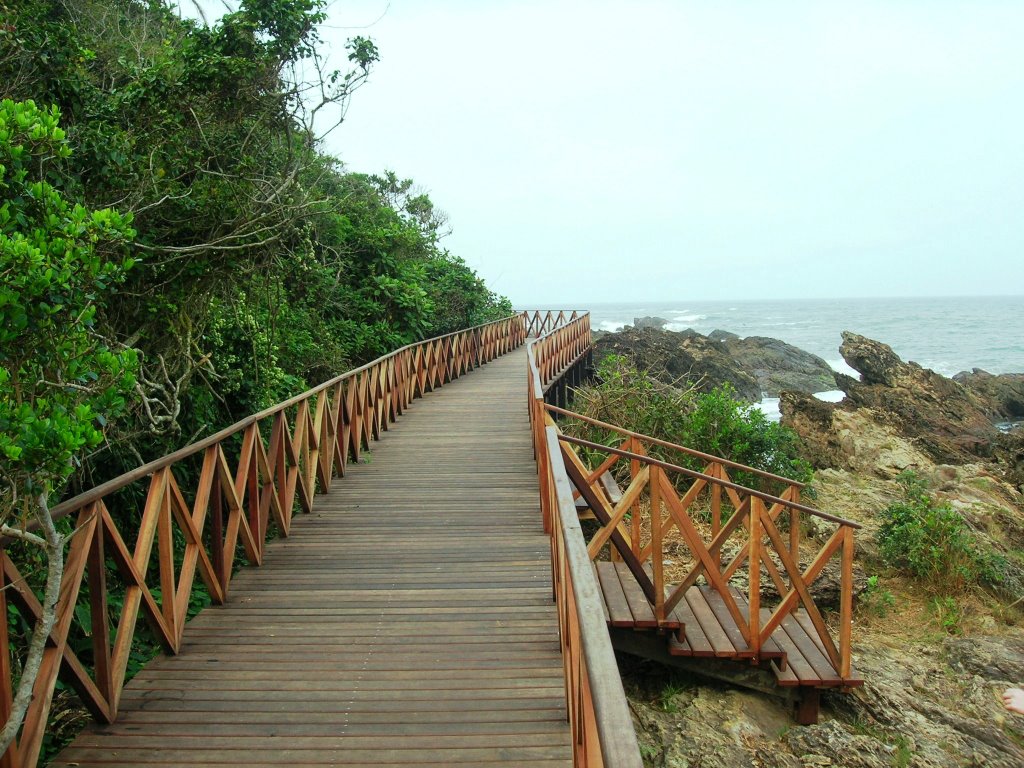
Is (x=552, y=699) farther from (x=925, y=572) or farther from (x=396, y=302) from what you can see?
(x=396, y=302)

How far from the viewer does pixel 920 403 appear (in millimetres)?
17156

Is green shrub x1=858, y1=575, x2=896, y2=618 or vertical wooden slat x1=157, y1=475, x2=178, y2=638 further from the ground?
vertical wooden slat x1=157, y1=475, x2=178, y2=638

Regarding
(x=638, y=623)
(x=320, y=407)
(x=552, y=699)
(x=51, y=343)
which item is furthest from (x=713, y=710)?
(x=51, y=343)

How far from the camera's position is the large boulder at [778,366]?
31102 millimetres

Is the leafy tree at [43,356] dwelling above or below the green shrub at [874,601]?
above

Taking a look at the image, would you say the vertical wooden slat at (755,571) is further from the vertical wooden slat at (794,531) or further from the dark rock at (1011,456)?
the dark rock at (1011,456)

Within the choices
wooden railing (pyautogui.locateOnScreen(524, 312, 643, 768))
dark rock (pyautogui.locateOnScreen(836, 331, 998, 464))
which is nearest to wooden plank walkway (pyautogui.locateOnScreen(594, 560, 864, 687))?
wooden railing (pyautogui.locateOnScreen(524, 312, 643, 768))

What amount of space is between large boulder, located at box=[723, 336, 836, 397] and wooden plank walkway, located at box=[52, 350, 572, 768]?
25.5 metres

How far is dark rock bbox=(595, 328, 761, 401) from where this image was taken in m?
A: 22.2

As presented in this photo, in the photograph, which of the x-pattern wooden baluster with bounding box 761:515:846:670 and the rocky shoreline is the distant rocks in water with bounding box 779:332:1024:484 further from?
the x-pattern wooden baluster with bounding box 761:515:846:670

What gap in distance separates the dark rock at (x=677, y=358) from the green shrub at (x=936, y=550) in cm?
1251

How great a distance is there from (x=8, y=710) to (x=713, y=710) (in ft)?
13.5

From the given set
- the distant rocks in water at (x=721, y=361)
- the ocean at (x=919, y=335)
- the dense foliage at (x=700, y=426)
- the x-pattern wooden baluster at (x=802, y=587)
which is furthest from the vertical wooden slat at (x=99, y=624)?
the ocean at (x=919, y=335)

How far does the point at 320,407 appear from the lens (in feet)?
22.2
